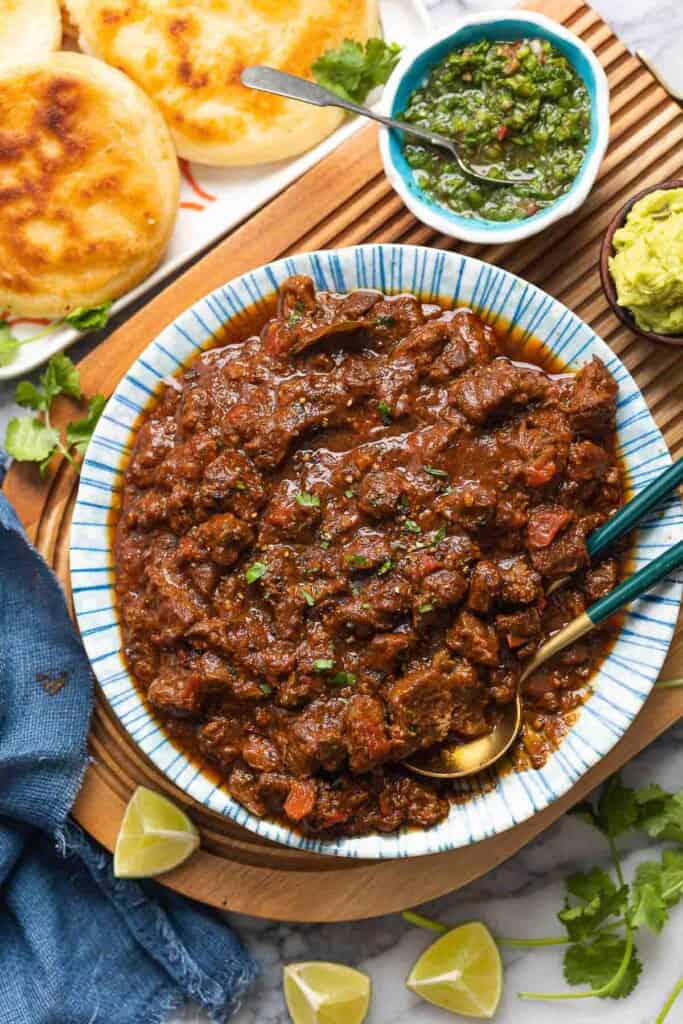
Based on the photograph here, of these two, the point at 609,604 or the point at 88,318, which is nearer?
the point at 609,604

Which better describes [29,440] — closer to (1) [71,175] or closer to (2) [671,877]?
(1) [71,175]

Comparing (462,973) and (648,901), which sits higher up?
(648,901)

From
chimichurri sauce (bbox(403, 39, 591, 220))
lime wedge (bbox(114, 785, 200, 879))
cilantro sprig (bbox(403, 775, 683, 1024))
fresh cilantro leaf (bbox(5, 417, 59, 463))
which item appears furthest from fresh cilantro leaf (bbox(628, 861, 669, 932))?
fresh cilantro leaf (bbox(5, 417, 59, 463))

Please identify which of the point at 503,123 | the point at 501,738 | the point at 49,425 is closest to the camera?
the point at 501,738

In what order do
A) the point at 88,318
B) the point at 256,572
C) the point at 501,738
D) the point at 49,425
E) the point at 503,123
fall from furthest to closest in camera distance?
the point at 88,318 → the point at 49,425 → the point at 503,123 → the point at 501,738 → the point at 256,572

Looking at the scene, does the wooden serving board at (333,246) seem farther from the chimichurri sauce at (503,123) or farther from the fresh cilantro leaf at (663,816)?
the fresh cilantro leaf at (663,816)

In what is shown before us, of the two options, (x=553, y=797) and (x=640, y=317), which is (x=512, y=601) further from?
(x=640, y=317)

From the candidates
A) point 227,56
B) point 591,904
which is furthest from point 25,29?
point 591,904

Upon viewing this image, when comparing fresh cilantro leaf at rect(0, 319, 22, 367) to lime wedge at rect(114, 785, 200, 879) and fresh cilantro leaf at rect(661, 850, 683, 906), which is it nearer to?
lime wedge at rect(114, 785, 200, 879)
